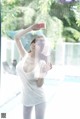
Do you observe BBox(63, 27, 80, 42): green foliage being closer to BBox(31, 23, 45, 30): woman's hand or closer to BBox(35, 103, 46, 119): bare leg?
BBox(31, 23, 45, 30): woman's hand

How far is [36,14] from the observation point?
99.5 inches

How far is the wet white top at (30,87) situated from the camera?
2.54 meters

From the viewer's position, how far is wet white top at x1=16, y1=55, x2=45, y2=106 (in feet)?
8.32

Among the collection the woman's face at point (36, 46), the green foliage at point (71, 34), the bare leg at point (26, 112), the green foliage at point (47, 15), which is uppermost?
the green foliage at point (47, 15)

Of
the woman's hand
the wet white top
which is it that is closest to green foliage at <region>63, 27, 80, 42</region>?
the woman's hand

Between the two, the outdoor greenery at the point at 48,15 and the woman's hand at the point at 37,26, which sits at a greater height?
the outdoor greenery at the point at 48,15

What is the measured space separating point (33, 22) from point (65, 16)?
1.05ft

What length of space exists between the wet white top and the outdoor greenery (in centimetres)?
36

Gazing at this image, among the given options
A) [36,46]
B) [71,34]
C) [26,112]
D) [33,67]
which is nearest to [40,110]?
[26,112]

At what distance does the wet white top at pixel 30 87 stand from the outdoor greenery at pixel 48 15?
355mm

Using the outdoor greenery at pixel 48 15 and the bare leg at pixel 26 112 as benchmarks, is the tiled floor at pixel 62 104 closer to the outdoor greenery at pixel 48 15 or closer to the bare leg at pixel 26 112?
the bare leg at pixel 26 112

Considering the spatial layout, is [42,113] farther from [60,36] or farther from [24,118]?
[60,36]

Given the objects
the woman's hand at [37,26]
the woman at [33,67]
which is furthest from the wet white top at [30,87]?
the woman's hand at [37,26]

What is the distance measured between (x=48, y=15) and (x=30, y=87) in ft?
2.41
